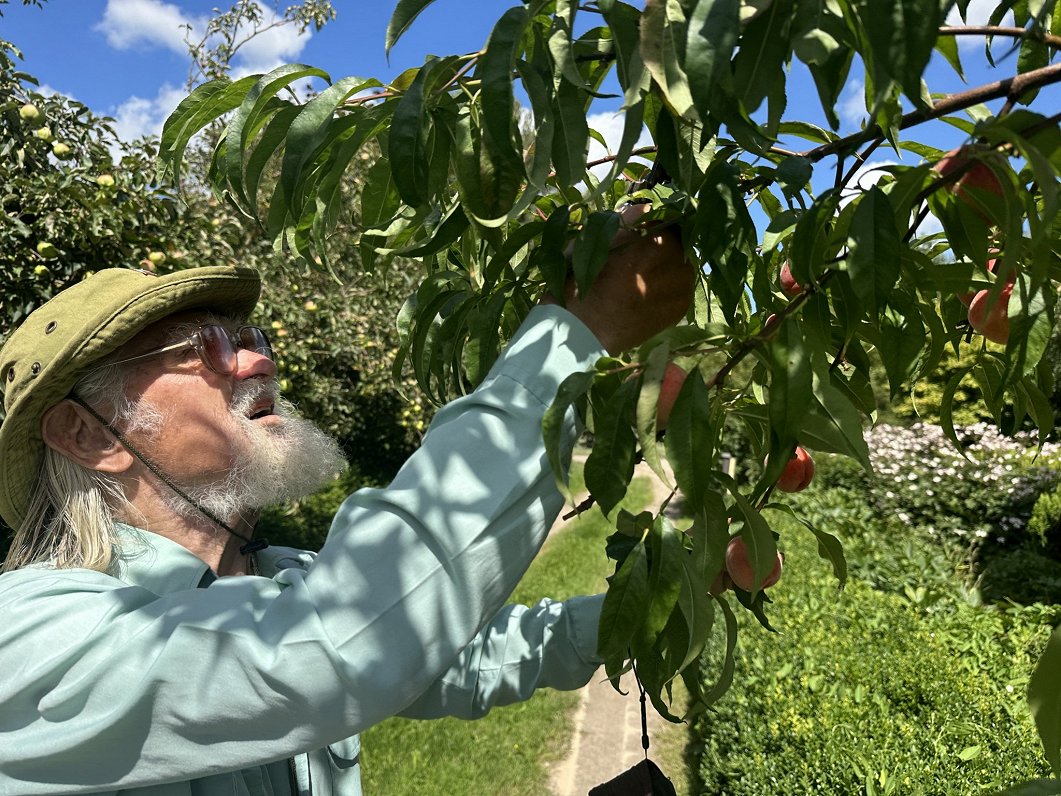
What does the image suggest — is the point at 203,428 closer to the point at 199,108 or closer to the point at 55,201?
the point at 199,108

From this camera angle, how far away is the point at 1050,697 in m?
0.81

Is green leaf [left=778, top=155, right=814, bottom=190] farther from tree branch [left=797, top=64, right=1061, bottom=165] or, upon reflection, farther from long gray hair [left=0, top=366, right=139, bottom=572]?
long gray hair [left=0, top=366, right=139, bottom=572]

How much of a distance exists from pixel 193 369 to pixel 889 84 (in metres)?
1.45

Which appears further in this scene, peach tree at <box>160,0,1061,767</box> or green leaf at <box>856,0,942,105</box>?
peach tree at <box>160,0,1061,767</box>

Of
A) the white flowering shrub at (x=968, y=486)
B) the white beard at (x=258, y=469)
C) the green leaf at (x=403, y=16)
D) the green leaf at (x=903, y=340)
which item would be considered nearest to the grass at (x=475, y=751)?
the white beard at (x=258, y=469)

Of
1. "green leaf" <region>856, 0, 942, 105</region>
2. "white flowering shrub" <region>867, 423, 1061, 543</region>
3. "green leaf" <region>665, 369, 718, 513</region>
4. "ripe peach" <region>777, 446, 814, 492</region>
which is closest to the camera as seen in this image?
"green leaf" <region>856, 0, 942, 105</region>

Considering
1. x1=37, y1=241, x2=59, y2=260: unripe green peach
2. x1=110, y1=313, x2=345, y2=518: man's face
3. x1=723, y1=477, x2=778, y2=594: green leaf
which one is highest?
x1=37, y1=241, x2=59, y2=260: unripe green peach

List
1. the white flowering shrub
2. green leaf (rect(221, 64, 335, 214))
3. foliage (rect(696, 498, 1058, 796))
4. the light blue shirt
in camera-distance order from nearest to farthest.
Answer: the light blue shirt < green leaf (rect(221, 64, 335, 214)) < foliage (rect(696, 498, 1058, 796)) < the white flowering shrub

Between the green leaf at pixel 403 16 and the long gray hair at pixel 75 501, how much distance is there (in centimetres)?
103

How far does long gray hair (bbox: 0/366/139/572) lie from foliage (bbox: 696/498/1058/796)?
202 centimetres

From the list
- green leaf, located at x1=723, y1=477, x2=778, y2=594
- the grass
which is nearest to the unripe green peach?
the grass

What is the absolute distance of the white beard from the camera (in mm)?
1673

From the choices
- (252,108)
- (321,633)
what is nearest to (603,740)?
(321,633)

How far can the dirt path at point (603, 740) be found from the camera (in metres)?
4.65
